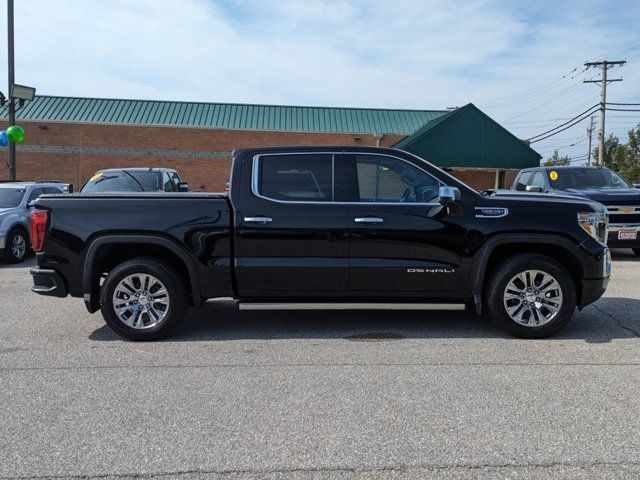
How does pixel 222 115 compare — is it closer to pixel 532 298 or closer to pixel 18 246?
pixel 18 246

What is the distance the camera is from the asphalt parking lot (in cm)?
318

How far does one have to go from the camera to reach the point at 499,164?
25828 millimetres

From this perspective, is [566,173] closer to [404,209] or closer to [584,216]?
[584,216]

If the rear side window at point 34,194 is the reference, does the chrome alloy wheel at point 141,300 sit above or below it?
below

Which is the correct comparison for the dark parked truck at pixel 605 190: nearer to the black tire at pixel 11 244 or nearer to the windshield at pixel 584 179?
the windshield at pixel 584 179

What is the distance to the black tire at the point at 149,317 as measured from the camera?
5562 mm

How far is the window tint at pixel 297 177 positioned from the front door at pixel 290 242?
0.05 feet

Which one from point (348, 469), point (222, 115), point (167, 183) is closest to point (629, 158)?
point (222, 115)

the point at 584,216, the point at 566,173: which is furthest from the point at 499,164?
the point at 584,216

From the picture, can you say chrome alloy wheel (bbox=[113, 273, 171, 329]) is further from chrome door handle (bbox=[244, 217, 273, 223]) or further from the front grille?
the front grille

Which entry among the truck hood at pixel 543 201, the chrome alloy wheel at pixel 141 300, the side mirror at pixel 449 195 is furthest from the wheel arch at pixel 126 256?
the truck hood at pixel 543 201

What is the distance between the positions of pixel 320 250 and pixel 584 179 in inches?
374

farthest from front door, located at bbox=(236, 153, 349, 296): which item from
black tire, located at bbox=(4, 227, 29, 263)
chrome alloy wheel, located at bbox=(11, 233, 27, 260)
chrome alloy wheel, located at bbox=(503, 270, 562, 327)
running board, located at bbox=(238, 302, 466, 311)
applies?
chrome alloy wheel, located at bbox=(11, 233, 27, 260)

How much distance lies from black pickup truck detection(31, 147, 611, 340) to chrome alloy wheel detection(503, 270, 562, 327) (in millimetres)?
11
